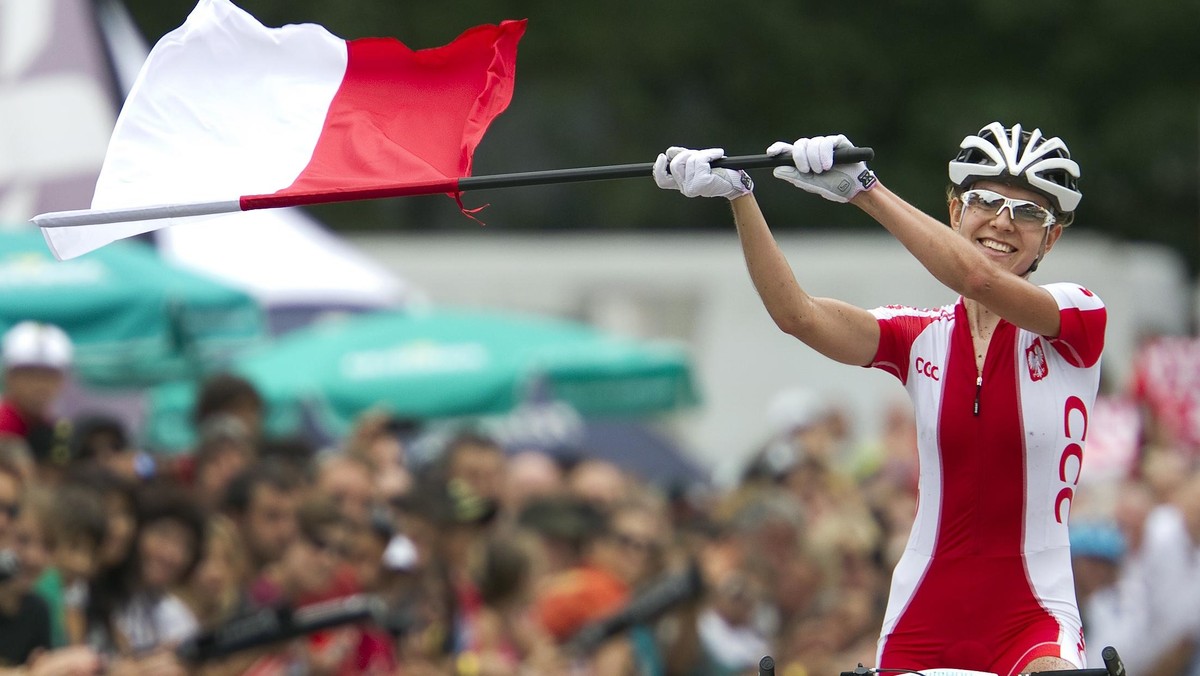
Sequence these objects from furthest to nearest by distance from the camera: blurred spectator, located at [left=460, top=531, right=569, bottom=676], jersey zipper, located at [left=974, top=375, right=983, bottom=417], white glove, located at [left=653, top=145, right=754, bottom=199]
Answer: blurred spectator, located at [left=460, top=531, right=569, bottom=676] < jersey zipper, located at [left=974, top=375, right=983, bottom=417] < white glove, located at [left=653, top=145, right=754, bottom=199]

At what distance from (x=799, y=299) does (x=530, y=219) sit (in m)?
27.9

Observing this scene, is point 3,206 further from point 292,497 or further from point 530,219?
point 530,219

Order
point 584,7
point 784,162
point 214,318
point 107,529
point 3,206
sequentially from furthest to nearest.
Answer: point 584,7 < point 3,206 < point 214,318 < point 107,529 < point 784,162

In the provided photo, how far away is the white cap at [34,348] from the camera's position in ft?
33.0

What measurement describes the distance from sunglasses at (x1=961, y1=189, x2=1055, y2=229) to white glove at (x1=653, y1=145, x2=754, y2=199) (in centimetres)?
71

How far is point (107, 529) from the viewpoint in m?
8.26

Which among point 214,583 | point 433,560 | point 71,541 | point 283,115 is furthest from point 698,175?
point 433,560

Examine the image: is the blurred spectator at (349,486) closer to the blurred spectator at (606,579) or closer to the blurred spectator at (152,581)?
the blurred spectator at (606,579)

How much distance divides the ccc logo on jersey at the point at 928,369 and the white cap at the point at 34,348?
555 centimetres

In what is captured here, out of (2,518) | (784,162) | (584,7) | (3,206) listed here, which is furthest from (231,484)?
(584,7)

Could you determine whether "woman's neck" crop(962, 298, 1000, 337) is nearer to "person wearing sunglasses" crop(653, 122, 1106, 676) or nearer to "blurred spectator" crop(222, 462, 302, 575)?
"person wearing sunglasses" crop(653, 122, 1106, 676)

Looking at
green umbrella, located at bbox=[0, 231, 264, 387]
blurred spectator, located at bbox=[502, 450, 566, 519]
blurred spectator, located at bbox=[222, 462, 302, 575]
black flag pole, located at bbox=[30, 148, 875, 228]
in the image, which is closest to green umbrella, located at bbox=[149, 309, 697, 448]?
→ blurred spectator, located at bbox=[502, 450, 566, 519]

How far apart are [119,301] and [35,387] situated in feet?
4.04

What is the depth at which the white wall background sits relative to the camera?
23.2 m
